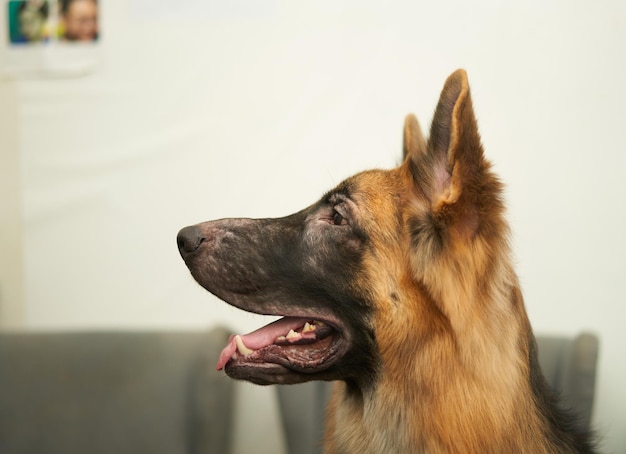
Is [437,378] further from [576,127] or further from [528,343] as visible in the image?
[576,127]

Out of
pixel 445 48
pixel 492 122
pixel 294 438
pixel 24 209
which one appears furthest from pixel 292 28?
pixel 294 438

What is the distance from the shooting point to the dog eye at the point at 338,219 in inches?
47.5

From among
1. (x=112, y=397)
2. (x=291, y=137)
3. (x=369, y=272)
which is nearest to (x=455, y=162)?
(x=369, y=272)

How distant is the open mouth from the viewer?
3.80 ft

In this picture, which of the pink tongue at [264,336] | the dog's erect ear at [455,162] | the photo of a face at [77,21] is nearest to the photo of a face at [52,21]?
the photo of a face at [77,21]

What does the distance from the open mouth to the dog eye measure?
0.19 m

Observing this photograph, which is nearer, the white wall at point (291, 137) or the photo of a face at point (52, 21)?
the white wall at point (291, 137)

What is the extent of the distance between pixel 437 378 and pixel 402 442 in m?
0.14

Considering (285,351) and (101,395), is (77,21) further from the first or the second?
(285,351)

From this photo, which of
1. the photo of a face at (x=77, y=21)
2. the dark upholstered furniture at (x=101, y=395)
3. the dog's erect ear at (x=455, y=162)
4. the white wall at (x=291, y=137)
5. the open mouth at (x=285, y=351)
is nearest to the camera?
the dog's erect ear at (x=455, y=162)

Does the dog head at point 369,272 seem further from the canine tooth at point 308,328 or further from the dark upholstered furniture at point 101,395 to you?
the dark upholstered furniture at point 101,395

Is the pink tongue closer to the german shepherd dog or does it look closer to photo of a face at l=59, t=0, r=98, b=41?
the german shepherd dog

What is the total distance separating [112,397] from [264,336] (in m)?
1.07

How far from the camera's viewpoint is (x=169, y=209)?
7.36 feet
